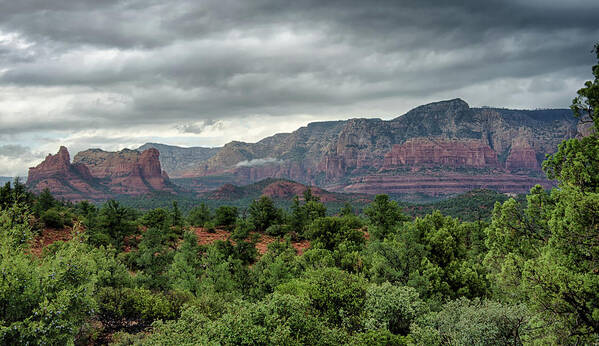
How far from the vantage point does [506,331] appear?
2072cm

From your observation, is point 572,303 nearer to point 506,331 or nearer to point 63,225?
point 506,331

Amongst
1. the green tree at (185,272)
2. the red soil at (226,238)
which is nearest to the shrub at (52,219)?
the red soil at (226,238)

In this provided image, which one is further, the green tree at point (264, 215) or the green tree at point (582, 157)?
the green tree at point (264, 215)

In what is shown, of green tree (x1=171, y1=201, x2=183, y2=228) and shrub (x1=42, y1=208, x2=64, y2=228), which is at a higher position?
shrub (x1=42, y1=208, x2=64, y2=228)

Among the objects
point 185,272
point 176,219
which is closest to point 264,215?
point 176,219

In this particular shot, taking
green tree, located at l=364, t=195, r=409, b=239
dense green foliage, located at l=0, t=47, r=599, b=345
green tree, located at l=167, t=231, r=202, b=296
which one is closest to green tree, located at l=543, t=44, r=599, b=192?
dense green foliage, located at l=0, t=47, r=599, b=345

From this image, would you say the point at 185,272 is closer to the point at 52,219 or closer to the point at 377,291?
the point at 377,291

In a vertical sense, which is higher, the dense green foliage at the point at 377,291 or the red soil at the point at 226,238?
the dense green foliage at the point at 377,291

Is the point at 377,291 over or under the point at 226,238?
over

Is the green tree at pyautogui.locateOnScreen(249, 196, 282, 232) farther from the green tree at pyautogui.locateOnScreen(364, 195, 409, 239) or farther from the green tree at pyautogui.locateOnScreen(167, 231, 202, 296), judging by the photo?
the green tree at pyautogui.locateOnScreen(167, 231, 202, 296)

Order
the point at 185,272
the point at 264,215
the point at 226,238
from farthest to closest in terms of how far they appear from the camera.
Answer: the point at 264,215
the point at 226,238
the point at 185,272

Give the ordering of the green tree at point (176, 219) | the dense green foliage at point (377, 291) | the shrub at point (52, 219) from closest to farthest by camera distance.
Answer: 1. the dense green foliage at point (377, 291)
2. the shrub at point (52, 219)
3. the green tree at point (176, 219)

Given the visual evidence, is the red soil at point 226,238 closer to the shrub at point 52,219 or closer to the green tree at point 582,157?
the shrub at point 52,219

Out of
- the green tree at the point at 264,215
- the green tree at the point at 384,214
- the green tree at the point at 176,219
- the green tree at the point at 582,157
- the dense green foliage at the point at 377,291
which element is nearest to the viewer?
the dense green foliage at the point at 377,291
